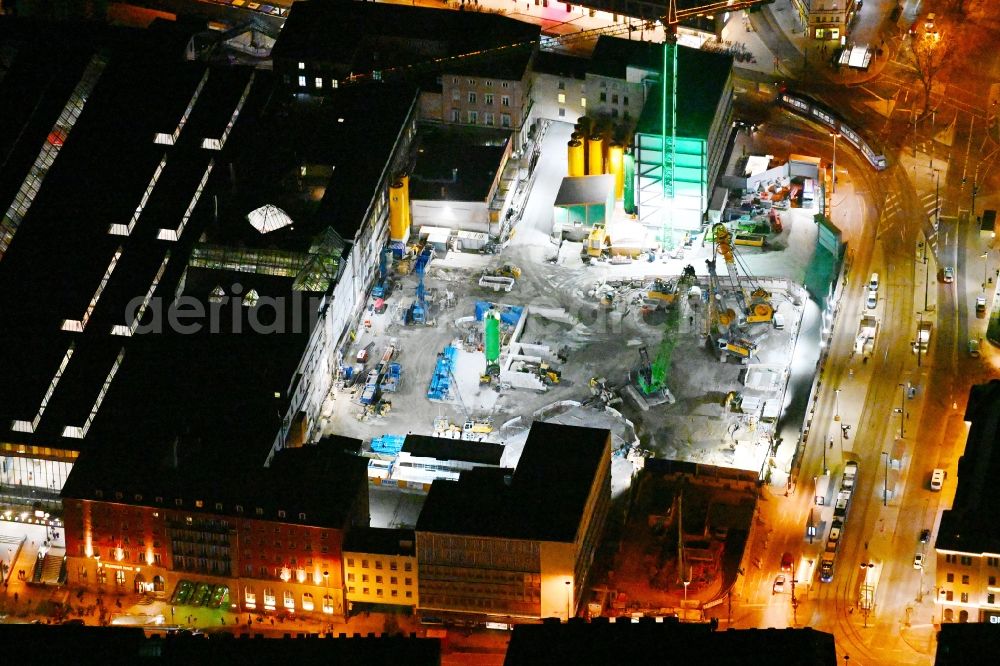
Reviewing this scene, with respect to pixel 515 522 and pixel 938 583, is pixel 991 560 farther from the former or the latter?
pixel 515 522

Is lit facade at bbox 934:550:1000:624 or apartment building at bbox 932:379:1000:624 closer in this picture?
apartment building at bbox 932:379:1000:624

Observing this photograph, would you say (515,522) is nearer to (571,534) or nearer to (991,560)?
(571,534)

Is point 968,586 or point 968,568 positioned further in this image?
point 968,586

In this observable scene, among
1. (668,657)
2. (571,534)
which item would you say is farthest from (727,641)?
(571,534)

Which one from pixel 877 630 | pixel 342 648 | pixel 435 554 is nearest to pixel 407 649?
pixel 342 648

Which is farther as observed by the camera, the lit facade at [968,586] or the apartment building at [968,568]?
the lit facade at [968,586]

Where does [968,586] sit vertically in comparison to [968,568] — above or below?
below

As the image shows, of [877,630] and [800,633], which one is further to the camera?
[877,630]

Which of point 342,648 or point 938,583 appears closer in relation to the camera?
point 342,648
